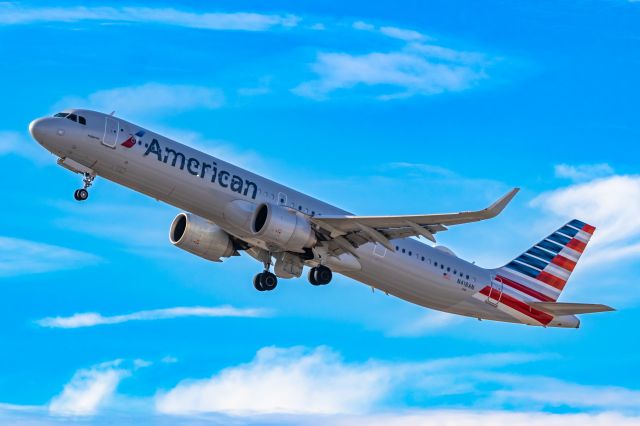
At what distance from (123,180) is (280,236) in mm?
6531

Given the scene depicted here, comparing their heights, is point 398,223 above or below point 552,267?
below

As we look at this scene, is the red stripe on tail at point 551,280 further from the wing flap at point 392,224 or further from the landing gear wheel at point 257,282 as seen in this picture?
the landing gear wheel at point 257,282

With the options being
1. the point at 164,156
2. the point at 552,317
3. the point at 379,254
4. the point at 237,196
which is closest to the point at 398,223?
the point at 379,254

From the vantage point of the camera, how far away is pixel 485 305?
163ft

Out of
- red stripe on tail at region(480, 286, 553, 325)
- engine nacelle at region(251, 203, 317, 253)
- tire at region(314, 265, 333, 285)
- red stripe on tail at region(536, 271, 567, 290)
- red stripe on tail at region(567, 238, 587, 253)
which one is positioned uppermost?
red stripe on tail at region(567, 238, 587, 253)

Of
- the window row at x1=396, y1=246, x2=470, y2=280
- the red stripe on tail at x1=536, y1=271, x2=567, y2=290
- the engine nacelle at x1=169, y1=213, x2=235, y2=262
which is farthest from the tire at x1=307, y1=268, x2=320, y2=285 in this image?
the red stripe on tail at x1=536, y1=271, x2=567, y2=290

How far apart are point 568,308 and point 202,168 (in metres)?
18.5

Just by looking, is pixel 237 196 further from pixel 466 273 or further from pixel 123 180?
pixel 466 273

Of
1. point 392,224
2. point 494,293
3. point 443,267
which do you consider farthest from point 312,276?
point 494,293

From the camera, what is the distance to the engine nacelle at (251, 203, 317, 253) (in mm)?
41875

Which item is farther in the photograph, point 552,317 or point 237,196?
point 552,317

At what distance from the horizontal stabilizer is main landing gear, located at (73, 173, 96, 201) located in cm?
2163

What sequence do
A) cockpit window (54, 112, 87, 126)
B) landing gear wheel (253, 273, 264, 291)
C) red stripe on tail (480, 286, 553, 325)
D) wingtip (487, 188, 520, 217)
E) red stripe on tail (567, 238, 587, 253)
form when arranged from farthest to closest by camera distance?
1. red stripe on tail (567, 238, 587, 253)
2. red stripe on tail (480, 286, 553, 325)
3. landing gear wheel (253, 273, 264, 291)
4. cockpit window (54, 112, 87, 126)
5. wingtip (487, 188, 520, 217)

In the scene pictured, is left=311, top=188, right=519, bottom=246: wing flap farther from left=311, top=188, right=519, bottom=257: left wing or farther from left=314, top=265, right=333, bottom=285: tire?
left=314, top=265, right=333, bottom=285: tire
